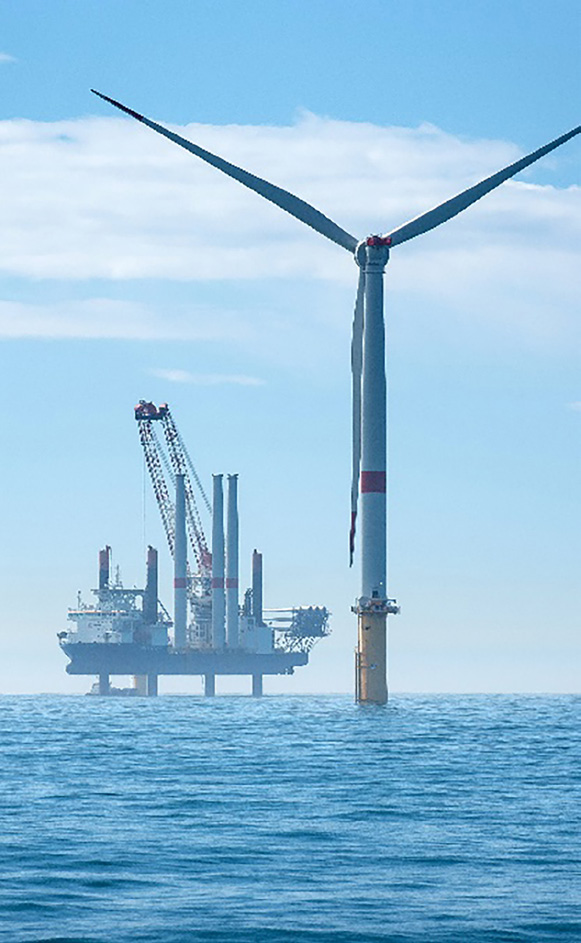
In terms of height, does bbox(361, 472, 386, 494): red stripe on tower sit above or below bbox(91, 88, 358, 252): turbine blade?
below

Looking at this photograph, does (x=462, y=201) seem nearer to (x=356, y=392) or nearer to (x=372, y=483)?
(x=356, y=392)

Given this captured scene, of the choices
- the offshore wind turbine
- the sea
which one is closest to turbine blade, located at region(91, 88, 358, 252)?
the offshore wind turbine

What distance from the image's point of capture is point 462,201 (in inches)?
5728

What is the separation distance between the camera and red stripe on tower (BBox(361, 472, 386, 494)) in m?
139

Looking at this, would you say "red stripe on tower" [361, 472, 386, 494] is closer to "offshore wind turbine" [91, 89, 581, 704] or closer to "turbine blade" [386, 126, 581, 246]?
"offshore wind turbine" [91, 89, 581, 704]

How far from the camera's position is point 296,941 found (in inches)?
1291

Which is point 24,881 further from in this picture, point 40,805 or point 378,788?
point 378,788

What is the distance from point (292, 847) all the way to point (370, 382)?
316 feet

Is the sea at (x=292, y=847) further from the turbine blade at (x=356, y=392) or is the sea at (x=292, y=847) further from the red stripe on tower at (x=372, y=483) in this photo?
the turbine blade at (x=356, y=392)

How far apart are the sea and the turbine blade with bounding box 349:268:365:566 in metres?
58.2

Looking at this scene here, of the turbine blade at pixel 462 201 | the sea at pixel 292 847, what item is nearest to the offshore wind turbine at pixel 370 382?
the turbine blade at pixel 462 201

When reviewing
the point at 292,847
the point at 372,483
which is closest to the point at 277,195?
the point at 372,483

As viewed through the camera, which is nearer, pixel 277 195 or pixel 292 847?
pixel 292 847

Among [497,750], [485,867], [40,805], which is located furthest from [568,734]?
[485,867]
